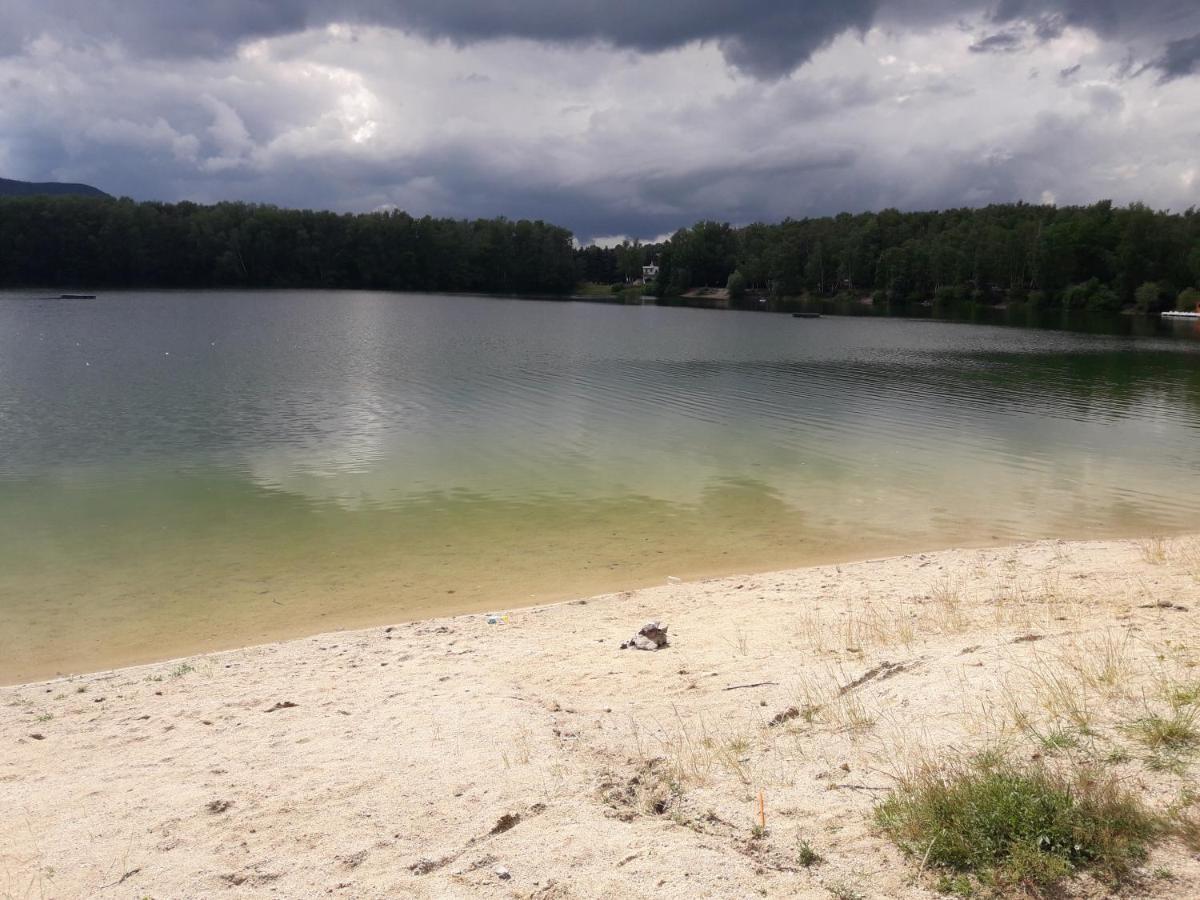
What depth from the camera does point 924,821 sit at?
15.8 ft

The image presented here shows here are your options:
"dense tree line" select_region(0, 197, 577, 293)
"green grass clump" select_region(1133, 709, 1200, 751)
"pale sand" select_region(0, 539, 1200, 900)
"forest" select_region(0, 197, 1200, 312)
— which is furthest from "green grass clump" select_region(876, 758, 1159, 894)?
"dense tree line" select_region(0, 197, 577, 293)

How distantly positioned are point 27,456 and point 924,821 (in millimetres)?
23618

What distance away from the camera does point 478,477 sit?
20.3m

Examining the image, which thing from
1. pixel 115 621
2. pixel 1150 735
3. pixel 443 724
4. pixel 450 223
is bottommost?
pixel 115 621

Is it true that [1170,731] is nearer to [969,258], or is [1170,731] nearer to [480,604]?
[480,604]

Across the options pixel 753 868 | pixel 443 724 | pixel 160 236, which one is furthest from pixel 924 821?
pixel 160 236

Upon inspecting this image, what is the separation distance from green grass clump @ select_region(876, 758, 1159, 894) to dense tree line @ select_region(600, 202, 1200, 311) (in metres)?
147

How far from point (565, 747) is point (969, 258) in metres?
164

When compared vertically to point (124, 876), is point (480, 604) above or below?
below

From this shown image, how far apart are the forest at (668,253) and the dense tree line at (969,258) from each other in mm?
293

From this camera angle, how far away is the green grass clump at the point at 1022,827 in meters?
4.37

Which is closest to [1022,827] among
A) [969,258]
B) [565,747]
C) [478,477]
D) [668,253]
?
[565,747]

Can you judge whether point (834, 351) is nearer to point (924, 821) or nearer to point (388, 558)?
point (388, 558)

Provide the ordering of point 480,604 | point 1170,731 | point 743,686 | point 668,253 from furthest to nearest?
point 668,253, point 480,604, point 743,686, point 1170,731
